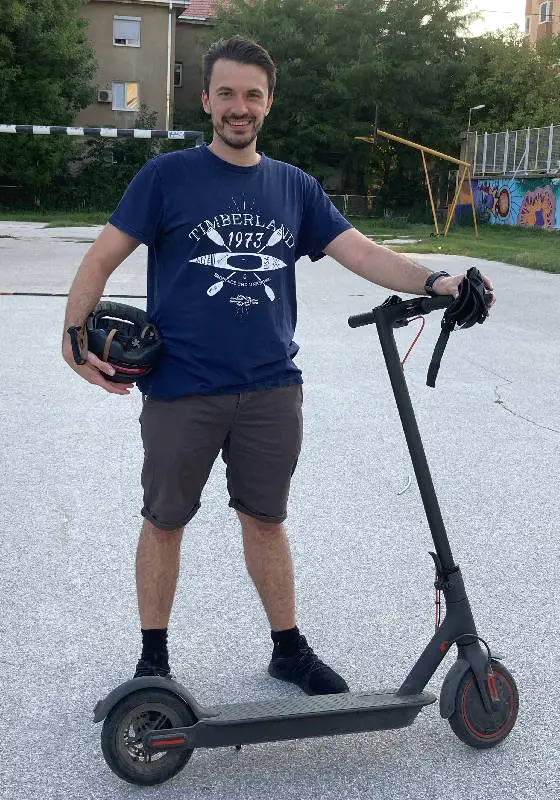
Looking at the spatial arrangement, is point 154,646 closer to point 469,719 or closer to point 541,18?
point 469,719

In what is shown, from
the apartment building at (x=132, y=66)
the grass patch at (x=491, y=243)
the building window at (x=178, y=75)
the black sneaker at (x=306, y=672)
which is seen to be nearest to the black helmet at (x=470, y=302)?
the black sneaker at (x=306, y=672)

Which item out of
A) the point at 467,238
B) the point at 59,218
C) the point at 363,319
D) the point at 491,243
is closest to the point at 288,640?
the point at 363,319

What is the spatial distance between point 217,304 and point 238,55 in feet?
2.23

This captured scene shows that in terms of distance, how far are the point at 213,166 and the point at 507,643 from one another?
1894mm

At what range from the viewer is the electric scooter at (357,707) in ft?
8.67

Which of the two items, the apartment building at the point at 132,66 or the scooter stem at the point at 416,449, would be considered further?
the apartment building at the point at 132,66

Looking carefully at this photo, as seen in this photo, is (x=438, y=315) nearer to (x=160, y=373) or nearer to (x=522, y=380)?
(x=522, y=380)

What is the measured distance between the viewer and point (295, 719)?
2680 mm

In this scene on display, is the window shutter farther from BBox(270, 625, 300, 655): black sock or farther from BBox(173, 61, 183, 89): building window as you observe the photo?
BBox(270, 625, 300, 655): black sock

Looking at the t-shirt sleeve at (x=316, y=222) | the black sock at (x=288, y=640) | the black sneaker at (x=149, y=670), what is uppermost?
the t-shirt sleeve at (x=316, y=222)

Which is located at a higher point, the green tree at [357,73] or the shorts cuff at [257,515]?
the green tree at [357,73]

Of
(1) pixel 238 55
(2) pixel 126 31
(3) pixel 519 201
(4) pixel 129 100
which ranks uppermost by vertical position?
(2) pixel 126 31

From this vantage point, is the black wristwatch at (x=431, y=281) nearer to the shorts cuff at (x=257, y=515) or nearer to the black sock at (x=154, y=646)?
the shorts cuff at (x=257, y=515)

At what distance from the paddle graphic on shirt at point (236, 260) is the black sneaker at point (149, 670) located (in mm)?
1059
